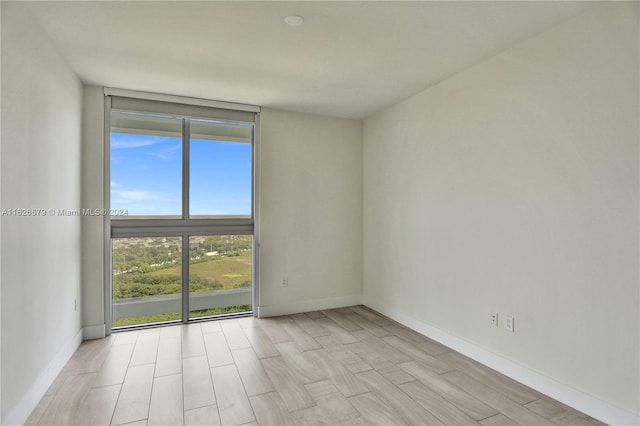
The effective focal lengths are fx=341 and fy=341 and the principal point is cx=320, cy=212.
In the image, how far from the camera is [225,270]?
13.4ft

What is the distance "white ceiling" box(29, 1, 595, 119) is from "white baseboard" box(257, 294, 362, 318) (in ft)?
8.22

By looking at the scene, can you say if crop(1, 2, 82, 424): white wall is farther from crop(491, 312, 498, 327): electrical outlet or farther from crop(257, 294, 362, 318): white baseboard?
crop(491, 312, 498, 327): electrical outlet

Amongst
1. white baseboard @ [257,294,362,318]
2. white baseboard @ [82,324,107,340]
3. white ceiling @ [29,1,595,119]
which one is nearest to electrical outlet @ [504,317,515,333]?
white ceiling @ [29,1,595,119]

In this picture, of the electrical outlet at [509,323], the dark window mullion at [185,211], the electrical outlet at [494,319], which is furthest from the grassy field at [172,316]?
the electrical outlet at [509,323]

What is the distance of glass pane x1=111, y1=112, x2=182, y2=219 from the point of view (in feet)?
11.8

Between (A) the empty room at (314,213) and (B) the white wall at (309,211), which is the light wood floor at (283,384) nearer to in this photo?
(A) the empty room at (314,213)

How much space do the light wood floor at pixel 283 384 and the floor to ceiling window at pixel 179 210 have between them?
447mm

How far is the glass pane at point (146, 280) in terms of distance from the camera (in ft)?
11.9

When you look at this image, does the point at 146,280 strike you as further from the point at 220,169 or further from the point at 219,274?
the point at 220,169

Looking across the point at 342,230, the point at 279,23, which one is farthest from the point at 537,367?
the point at 279,23

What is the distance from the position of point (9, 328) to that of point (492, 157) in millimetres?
3435

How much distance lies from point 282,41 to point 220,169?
1944 mm

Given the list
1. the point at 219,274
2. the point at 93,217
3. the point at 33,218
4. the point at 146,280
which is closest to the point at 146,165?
the point at 93,217

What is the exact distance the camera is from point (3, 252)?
184cm
